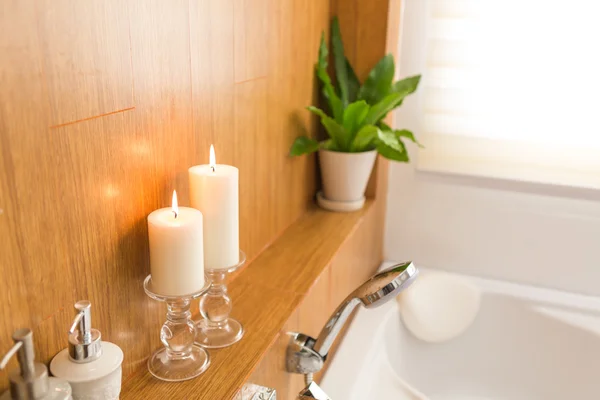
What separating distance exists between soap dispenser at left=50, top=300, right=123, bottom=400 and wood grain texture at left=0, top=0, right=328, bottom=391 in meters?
0.04

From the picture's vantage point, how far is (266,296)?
1.13 metres

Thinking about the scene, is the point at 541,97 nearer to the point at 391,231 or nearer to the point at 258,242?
the point at 391,231

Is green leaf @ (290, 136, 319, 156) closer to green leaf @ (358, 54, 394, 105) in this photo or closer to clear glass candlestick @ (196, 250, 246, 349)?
green leaf @ (358, 54, 394, 105)

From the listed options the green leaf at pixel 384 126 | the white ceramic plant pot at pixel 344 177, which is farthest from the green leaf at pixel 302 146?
A: the green leaf at pixel 384 126

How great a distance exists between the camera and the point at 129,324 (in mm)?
833

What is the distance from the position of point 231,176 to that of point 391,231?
1.18 metres

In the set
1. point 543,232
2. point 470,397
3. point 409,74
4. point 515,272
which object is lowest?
point 470,397

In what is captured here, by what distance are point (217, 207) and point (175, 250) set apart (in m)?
0.12

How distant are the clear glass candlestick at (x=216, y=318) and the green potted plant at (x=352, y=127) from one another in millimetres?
583

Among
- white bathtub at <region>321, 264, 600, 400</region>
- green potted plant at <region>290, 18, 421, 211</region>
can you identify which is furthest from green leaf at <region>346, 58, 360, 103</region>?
white bathtub at <region>321, 264, 600, 400</region>

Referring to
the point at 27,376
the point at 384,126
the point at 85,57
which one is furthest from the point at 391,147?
the point at 27,376

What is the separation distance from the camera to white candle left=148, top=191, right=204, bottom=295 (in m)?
0.76

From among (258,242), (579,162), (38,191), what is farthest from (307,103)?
(38,191)

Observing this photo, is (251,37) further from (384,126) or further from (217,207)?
(384,126)
